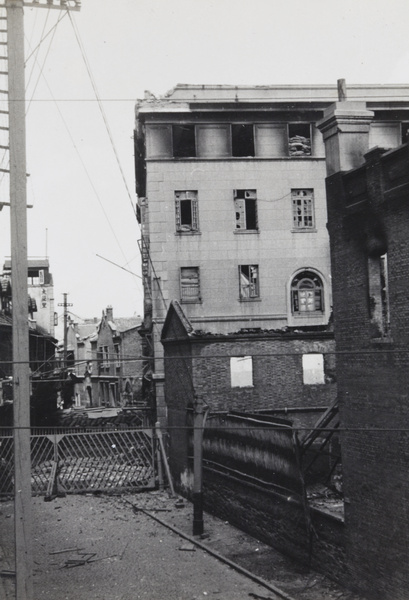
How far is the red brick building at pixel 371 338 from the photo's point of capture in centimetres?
1129

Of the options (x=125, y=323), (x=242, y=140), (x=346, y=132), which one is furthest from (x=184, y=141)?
(x=125, y=323)

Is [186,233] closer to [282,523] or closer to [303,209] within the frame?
[303,209]

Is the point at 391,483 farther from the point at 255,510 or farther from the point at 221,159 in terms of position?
the point at 221,159

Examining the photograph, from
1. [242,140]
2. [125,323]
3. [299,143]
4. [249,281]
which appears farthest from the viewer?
[125,323]

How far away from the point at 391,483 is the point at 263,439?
473cm

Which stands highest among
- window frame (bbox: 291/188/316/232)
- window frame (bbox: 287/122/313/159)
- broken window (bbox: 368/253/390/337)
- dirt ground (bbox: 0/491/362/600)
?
window frame (bbox: 287/122/313/159)

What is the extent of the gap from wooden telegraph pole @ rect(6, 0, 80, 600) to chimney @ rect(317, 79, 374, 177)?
18.1 feet

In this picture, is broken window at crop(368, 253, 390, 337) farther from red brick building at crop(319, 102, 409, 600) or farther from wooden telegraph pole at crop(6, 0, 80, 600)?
wooden telegraph pole at crop(6, 0, 80, 600)

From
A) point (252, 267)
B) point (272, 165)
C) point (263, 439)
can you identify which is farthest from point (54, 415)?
point (263, 439)

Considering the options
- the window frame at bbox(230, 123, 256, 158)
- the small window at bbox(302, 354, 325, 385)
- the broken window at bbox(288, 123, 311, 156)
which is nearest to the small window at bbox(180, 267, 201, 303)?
the window frame at bbox(230, 123, 256, 158)

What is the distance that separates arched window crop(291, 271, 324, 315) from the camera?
32.1 meters

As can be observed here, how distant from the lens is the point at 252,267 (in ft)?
104

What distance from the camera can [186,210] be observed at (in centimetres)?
3145

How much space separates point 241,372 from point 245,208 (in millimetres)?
11890
